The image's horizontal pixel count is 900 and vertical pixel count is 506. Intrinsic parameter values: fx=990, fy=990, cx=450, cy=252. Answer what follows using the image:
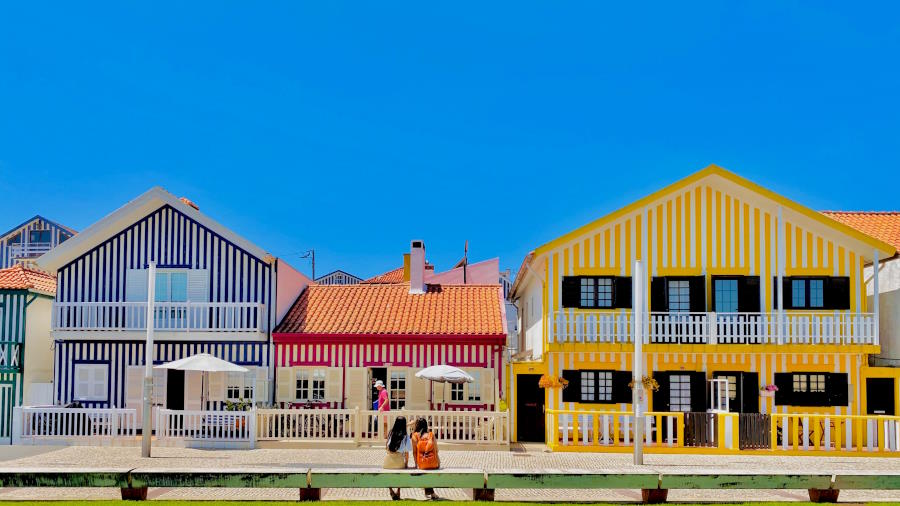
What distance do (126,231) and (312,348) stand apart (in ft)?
19.3

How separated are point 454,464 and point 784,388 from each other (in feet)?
29.6

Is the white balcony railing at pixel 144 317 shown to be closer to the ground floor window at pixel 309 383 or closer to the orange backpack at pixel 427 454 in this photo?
the ground floor window at pixel 309 383

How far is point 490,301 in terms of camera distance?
92.9 ft

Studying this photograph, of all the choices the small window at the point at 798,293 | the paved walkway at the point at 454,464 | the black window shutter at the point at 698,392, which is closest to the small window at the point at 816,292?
the small window at the point at 798,293

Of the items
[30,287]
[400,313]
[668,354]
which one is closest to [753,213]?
[668,354]

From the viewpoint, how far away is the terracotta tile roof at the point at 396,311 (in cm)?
2583

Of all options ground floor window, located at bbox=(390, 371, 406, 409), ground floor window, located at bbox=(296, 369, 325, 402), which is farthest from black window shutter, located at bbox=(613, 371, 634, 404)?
ground floor window, located at bbox=(296, 369, 325, 402)

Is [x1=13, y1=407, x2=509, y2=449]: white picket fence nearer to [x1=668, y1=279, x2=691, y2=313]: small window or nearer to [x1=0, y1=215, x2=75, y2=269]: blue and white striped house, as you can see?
Result: [x1=668, y1=279, x2=691, y2=313]: small window

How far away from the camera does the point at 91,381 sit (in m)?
25.6

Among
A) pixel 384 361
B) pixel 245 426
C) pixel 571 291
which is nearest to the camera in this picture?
pixel 245 426

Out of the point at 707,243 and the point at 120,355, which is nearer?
the point at 707,243

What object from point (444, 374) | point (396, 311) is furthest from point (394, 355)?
point (444, 374)

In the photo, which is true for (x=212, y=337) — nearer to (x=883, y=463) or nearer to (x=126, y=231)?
(x=126, y=231)

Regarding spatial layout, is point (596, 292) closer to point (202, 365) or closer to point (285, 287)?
point (285, 287)
